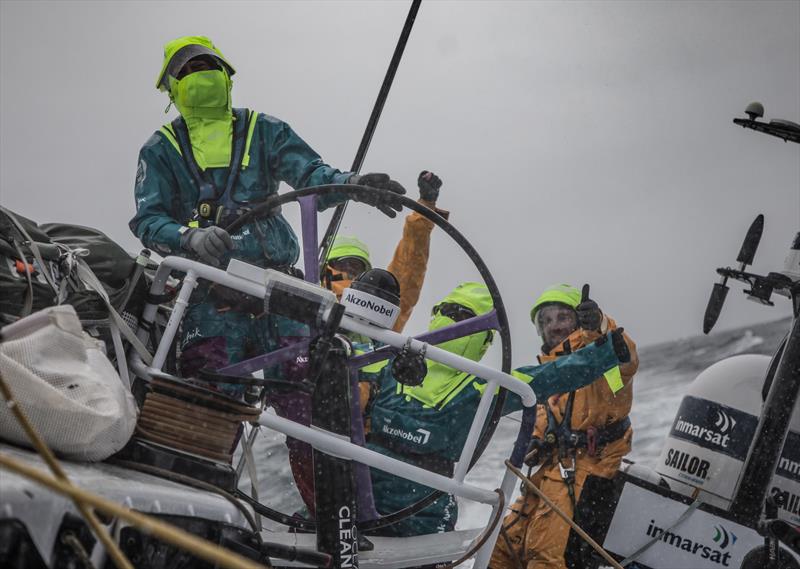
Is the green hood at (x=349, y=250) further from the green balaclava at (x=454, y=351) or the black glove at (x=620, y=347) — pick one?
the black glove at (x=620, y=347)

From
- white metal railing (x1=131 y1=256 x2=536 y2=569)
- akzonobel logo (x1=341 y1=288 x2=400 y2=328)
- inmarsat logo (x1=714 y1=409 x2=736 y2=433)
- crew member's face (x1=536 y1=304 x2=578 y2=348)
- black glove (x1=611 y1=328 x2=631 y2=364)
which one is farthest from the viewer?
crew member's face (x1=536 y1=304 x2=578 y2=348)

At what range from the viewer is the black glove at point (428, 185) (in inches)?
146

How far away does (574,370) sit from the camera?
3.94 meters

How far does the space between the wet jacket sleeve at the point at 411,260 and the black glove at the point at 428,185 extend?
0.73m

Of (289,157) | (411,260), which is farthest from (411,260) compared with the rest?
(289,157)

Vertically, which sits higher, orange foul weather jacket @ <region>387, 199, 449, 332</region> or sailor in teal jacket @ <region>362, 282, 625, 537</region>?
orange foul weather jacket @ <region>387, 199, 449, 332</region>

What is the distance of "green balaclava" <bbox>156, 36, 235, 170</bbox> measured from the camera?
317cm

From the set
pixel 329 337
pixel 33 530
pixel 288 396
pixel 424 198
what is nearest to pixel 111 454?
pixel 33 530

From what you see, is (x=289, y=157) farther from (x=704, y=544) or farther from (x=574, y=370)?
(x=704, y=544)

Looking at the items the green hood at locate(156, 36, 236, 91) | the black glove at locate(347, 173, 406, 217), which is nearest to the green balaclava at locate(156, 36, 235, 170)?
the green hood at locate(156, 36, 236, 91)

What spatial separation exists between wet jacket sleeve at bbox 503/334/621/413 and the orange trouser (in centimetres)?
100

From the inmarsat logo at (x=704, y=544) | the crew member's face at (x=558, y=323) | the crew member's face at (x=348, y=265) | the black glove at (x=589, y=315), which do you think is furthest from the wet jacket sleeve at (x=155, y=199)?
the crew member's face at (x=558, y=323)

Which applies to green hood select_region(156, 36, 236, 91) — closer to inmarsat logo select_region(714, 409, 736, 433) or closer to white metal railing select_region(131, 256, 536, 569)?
white metal railing select_region(131, 256, 536, 569)

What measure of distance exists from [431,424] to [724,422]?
1.47m
